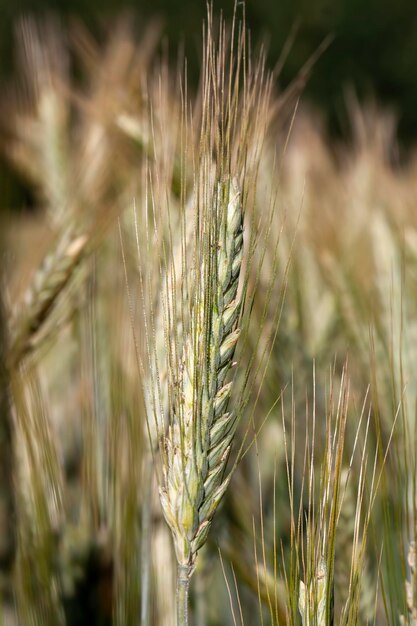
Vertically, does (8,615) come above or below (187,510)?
below

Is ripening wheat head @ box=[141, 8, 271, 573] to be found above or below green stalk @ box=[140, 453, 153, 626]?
above

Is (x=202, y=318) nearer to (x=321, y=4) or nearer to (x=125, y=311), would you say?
(x=125, y=311)

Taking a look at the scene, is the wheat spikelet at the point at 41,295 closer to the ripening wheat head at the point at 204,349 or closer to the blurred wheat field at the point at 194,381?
the blurred wheat field at the point at 194,381

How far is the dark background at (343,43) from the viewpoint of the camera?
7777 mm

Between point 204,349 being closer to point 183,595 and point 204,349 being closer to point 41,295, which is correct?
point 183,595

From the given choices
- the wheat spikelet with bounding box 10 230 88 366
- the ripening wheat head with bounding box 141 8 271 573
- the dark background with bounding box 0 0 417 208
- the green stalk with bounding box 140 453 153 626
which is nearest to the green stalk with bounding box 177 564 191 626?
the ripening wheat head with bounding box 141 8 271 573

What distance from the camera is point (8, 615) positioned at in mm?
1071

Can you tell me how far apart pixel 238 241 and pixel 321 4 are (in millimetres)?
6893

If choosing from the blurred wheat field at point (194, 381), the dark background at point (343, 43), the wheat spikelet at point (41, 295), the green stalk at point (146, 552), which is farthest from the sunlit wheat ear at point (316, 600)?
the dark background at point (343, 43)

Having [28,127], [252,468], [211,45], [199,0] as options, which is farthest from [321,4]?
[211,45]

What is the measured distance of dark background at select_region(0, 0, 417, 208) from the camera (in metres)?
7.78

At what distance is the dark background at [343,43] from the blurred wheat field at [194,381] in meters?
6.52

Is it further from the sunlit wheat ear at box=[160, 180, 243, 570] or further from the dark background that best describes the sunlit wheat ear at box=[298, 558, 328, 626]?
the dark background

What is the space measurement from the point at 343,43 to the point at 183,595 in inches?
322
